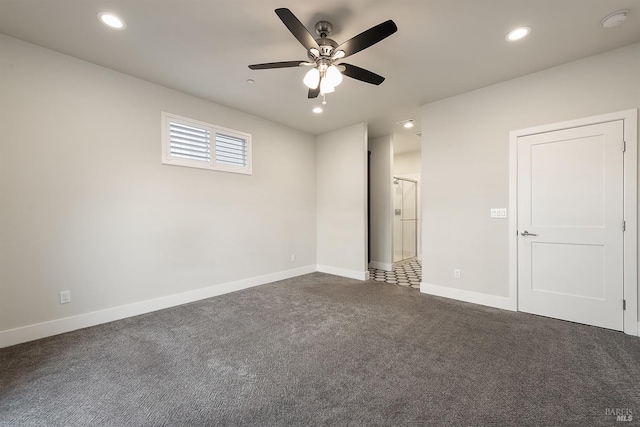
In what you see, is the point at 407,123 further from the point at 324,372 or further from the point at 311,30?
the point at 324,372

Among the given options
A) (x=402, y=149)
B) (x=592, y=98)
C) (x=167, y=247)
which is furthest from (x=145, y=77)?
(x=402, y=149)

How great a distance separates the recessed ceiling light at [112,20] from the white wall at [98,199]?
0.90 metres

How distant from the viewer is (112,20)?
7.29ft

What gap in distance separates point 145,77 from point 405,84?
3.20 metres

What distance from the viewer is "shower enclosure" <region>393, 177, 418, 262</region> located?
6098mm

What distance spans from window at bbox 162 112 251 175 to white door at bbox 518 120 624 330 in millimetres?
3853

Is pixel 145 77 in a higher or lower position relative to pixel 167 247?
higher

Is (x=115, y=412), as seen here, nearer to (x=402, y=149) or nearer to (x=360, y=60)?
(x=360, y=60)

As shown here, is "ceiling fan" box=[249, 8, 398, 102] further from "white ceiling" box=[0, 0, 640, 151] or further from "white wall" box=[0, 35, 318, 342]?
"white wall" box=[0, 35, 318, 342]

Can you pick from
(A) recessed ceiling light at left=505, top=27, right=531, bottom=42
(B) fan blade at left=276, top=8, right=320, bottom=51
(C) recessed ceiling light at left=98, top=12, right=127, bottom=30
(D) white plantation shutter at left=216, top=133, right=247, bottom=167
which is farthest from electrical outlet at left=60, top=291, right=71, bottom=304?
(A) recessed ceiling light at left=505, top=27, right=531, bottom=42

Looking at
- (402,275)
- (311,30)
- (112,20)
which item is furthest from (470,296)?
(112,20)

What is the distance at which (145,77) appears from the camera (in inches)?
124

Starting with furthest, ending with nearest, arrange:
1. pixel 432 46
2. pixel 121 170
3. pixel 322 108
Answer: pixel 322 108 → pixel 121 170 → pixel 432 46

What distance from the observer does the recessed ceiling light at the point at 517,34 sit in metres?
2.33
